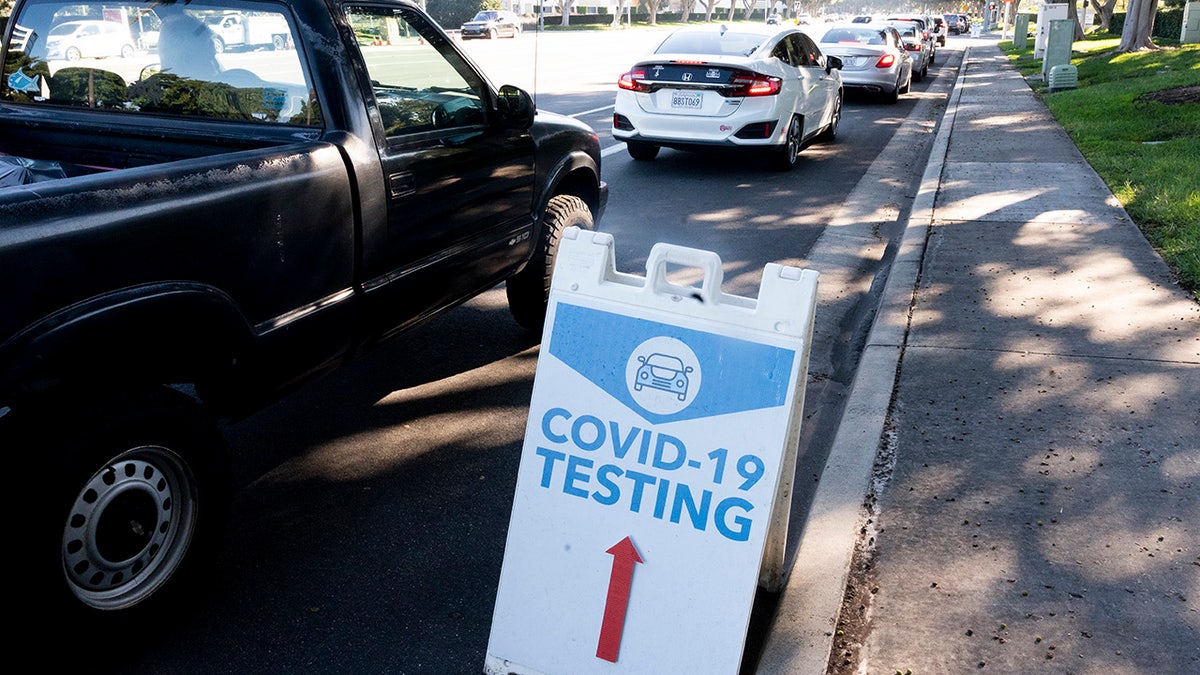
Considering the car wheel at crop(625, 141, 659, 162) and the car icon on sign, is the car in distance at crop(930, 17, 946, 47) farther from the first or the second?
the car icon on sign

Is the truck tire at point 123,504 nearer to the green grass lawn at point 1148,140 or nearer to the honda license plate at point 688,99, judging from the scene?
the green grass lawn at point 1148,140

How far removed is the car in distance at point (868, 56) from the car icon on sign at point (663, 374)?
16925 mm

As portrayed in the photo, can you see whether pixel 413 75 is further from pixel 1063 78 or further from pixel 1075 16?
pixel 1075 16

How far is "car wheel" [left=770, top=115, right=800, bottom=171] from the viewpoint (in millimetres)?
11252

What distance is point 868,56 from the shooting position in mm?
19219

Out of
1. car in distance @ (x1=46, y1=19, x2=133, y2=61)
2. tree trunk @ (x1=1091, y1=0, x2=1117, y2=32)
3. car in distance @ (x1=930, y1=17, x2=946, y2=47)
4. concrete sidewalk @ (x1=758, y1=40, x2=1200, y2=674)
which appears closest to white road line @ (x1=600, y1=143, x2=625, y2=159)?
concrete sidewalk @ (x1=758, y1=40, x2=1200, y2=674)

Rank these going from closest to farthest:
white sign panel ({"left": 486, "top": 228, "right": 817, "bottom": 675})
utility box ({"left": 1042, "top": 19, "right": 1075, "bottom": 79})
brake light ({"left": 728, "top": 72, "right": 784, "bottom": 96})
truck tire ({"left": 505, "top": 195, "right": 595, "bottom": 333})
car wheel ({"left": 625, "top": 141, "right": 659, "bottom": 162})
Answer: white sign panel ({"left": 486, "top": 228, "right": 817, "bottom": 675})
truck tire ({"left": 505, "top": 195, "right": 595, "bottom": 333})
brake light ({"left": 728, "top": 72, "right": 784, "bottom": 96})
car wheel ({"left": 625, "top": 141, "right": 659, "bottom": 162})
utility box ({"left": 1042, "top": 19, "right": 1075, "bottom": 79})

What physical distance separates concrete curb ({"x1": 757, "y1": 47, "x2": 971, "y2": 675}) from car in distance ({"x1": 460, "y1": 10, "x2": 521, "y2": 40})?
40223 mm

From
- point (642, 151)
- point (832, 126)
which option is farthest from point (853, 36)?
point (642, 151)

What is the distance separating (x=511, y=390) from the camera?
16.7ft

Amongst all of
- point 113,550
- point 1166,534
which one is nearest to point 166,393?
point 113,550

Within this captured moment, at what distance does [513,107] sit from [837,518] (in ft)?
8.50

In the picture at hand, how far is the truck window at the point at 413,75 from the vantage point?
4234 mm

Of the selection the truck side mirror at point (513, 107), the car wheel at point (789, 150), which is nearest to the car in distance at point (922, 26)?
the car wheel at point (789, 150)
